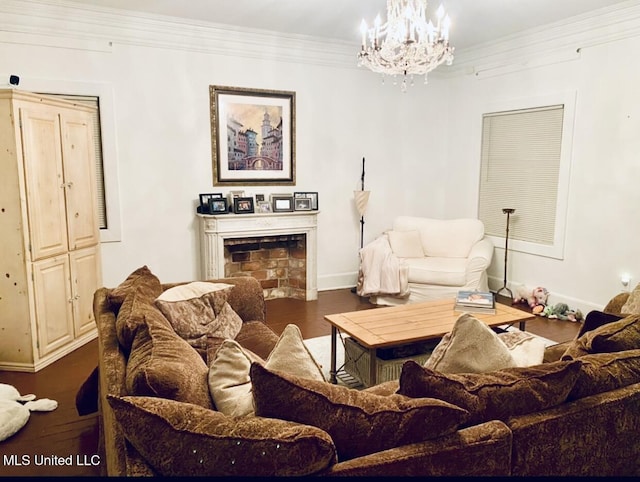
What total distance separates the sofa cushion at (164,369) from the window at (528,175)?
4.28 metres

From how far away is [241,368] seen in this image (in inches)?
64.9

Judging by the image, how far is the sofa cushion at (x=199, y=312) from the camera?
264 centimetres

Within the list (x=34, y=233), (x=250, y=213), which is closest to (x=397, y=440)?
(x=34, y=233)

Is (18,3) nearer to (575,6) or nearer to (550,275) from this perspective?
(575,6)

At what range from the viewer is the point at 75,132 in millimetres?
3781

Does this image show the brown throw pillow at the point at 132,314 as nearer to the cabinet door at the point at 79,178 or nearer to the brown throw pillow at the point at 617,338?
the cabinet door at the point at 79,178

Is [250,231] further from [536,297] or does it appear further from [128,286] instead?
[536,297]

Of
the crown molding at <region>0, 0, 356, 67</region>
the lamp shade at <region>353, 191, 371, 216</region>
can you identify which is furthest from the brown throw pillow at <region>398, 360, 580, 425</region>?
the crown molding at <region>0, 0, 356, 67</region>

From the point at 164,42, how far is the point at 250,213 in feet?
6.08

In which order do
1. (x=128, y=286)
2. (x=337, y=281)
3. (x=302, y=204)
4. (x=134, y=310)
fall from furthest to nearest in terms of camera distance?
1. (x=337, y=281)
2. (x=302, y=204)
3. (x=128, y=286)
4. (x=134, y=310)

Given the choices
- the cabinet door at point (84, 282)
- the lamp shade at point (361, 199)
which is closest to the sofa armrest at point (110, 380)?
the cabinet door at point (84, 282)

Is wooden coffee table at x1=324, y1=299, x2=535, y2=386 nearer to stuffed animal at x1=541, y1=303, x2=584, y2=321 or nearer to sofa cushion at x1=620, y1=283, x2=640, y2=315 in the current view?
sofa cushion at x1=620, y1=283, x2=640, y2=315

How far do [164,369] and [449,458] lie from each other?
88 cm

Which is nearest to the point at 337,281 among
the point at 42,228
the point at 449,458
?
the point at 42,228
